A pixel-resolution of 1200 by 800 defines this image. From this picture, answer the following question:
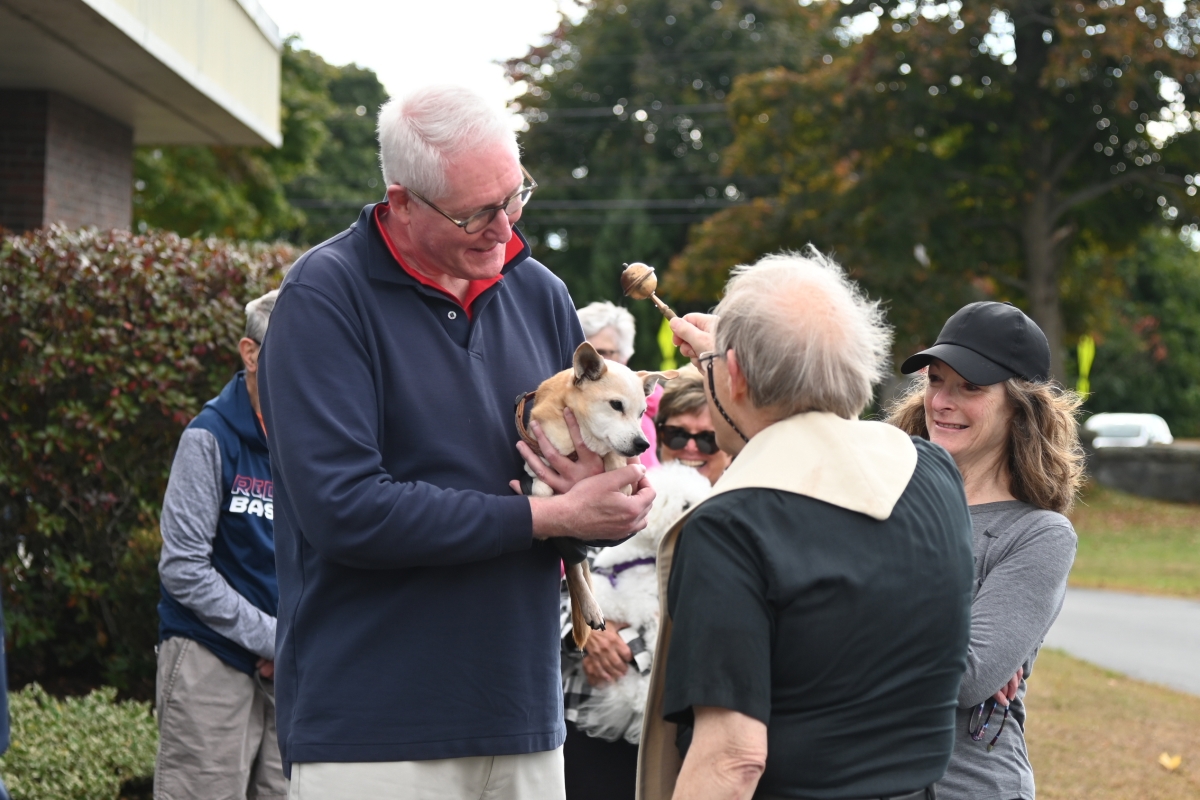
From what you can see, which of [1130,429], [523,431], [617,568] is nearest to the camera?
[523,431]

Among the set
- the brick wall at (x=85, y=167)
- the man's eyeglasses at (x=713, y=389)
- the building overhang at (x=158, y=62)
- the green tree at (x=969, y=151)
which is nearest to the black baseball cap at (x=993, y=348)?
the man's eyeglasses at (x=713, y=389)

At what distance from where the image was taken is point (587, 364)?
273 cm

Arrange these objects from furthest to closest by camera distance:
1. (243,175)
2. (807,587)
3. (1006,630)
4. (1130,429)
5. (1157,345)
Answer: (1157,345) < (1130,429) < (243,175) < (1006,630) < (807,587)

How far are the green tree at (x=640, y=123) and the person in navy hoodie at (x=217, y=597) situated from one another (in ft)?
107

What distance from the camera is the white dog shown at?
4012mm

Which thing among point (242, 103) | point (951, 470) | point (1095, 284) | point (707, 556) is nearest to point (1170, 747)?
point (951, 470)

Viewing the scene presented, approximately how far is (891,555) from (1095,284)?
3065 cm

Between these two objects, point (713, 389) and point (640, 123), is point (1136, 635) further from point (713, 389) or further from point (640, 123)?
point (640, 123)

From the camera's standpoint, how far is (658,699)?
223 centimetres

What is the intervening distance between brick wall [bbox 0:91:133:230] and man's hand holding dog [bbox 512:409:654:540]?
936 cm

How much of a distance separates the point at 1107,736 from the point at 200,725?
676 centimetres

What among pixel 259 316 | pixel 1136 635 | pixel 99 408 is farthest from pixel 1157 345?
pixel 259 316

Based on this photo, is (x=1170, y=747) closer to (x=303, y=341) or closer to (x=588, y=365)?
(x=588, y=365)

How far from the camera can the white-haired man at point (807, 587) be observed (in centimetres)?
202
